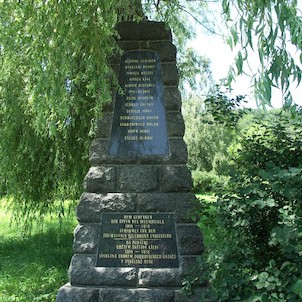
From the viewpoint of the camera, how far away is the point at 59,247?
24.5 ft

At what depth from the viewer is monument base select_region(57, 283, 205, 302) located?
3.71 meters

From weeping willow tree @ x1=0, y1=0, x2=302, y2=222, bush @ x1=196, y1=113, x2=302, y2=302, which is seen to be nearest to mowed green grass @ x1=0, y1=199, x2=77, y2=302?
weeping willow tree @ x1=0, y1=0, x2=302, y2=222

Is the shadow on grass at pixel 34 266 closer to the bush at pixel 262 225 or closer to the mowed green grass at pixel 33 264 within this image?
the mowed green grass at pixel 33 264

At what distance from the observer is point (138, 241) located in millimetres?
3920

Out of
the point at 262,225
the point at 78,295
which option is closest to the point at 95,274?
the point at 78,295

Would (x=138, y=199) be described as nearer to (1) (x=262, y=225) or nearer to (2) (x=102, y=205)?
(2) (x=102, y=205)

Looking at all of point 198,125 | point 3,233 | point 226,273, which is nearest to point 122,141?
point 226,273

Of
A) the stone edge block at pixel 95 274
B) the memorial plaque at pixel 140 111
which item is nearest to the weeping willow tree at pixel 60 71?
the memorial plaque at pixel 140 111

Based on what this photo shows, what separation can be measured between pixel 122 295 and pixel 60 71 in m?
2.02

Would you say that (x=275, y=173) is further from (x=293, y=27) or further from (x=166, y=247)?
(x=166, y=247)

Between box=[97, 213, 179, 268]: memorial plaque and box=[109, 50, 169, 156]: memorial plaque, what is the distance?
0.61 m

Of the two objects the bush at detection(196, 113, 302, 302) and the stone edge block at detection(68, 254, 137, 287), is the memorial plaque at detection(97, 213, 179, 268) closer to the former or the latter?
the stone edge block at detection(68, 254, 137, 287)

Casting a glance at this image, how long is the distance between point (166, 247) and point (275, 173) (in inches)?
59.9

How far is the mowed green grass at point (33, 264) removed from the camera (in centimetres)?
498
